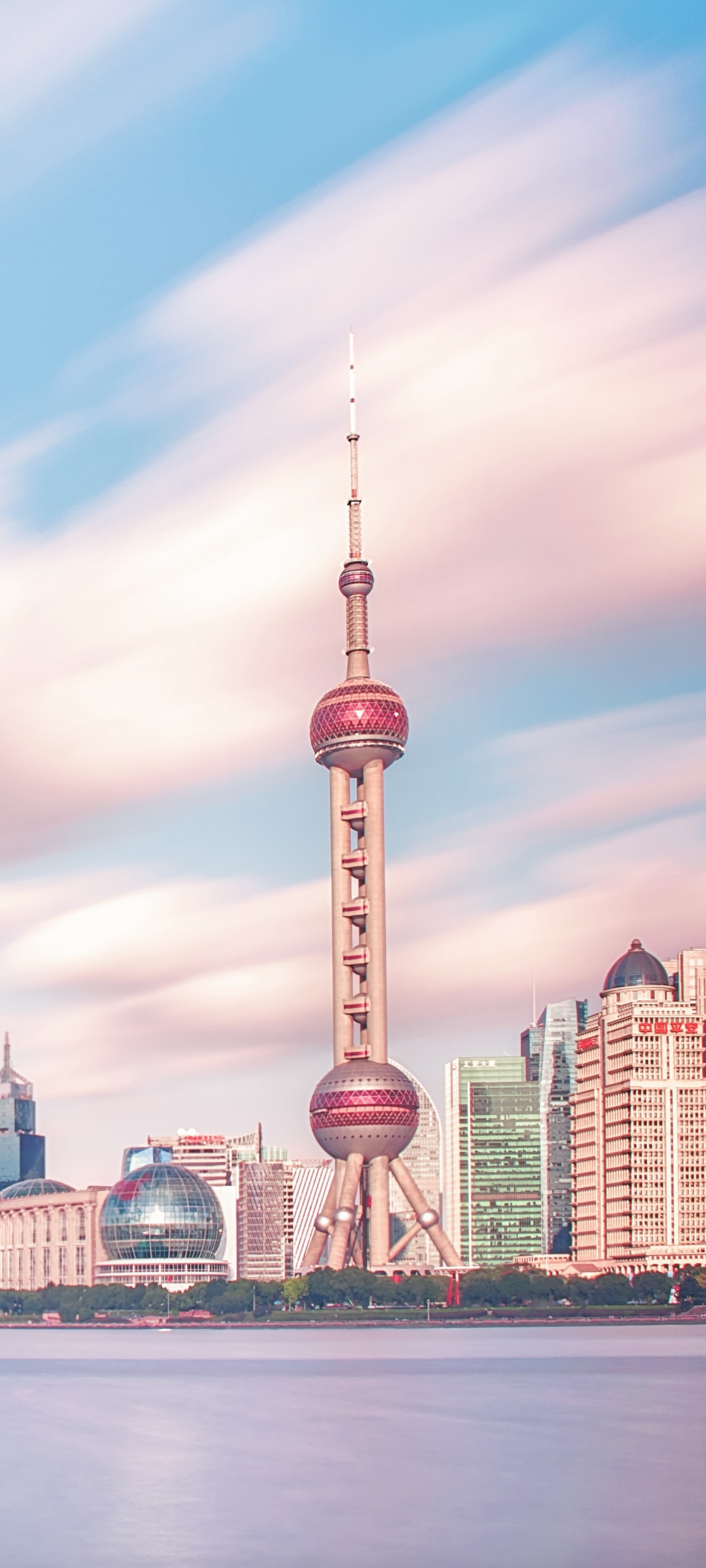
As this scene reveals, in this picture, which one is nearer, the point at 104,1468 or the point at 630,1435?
the point at 104,1468

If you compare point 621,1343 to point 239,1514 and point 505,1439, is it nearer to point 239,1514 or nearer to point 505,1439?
point 505,1439

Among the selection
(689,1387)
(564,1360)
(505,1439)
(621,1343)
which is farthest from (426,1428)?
(621,1343)

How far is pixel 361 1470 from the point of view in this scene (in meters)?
77.1

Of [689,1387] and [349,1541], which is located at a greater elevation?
[349,1541]

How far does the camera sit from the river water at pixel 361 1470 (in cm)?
5678

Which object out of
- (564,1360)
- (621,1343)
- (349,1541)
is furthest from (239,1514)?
(621,1343)

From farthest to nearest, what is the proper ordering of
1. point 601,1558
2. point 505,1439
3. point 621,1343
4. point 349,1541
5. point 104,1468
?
1. point 621,1343
2. point 505,1439
3. point 104,1468
4. point 349,1541
5. point 601,1558

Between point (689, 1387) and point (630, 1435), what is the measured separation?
1281 inches

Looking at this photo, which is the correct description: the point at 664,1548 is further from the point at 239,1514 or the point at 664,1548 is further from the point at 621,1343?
the point at 621,1343

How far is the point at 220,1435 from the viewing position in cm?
9250

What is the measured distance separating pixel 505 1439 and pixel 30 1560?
122 feet

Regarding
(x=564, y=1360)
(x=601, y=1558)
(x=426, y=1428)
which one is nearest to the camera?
(x=601, y=1558)

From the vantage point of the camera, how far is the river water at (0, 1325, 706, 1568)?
5678 cm

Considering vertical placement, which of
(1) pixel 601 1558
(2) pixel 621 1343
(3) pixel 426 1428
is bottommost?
(2) pixel 621 1343
